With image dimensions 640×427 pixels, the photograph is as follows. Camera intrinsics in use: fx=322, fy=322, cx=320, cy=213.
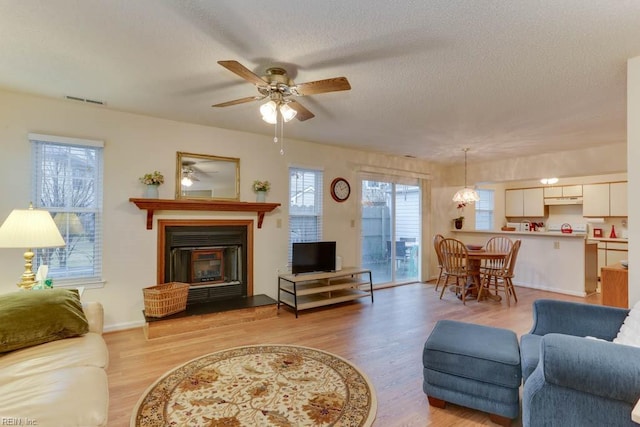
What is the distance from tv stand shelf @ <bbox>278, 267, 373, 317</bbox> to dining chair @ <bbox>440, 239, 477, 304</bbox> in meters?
1.36

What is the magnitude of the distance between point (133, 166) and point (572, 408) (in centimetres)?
419

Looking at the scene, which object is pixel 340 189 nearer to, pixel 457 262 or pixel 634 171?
pixel 457 262

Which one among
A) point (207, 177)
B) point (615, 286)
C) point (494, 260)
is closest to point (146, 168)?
point (207, 177)

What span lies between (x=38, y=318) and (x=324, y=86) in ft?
7.57

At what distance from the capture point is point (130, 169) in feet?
12.0

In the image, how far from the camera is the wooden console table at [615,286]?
10.9ft

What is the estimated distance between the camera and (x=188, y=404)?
2.15 m

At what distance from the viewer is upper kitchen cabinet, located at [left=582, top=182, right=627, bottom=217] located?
636cm

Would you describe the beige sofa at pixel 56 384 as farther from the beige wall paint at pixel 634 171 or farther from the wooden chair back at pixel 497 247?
the wooden chair back at pixel 497 247

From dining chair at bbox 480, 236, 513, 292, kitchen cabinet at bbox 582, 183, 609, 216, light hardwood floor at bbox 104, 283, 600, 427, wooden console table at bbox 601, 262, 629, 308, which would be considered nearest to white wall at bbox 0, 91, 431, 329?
→ light hardwood floor at bbox 104, 283, 600, 427

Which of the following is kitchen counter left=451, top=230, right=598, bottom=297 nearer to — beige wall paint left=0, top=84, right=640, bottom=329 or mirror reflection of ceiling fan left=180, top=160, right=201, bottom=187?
beige wall paint left=0, top=84, right=640, bottom=329

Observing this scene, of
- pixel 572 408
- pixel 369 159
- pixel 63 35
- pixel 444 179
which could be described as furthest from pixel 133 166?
pixel 444 179

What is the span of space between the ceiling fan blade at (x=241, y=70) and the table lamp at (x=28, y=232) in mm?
2026

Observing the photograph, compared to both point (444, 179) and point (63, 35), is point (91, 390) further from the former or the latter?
point (444, 179)
